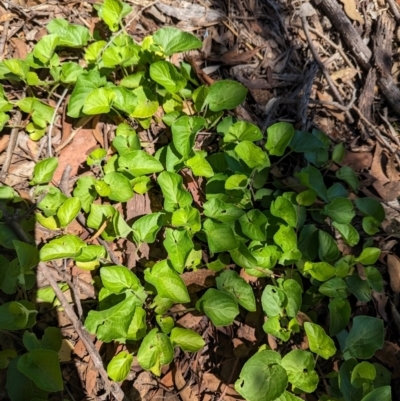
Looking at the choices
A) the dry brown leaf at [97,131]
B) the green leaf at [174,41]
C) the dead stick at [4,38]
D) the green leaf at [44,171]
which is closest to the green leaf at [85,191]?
the green leaf at [44,171]

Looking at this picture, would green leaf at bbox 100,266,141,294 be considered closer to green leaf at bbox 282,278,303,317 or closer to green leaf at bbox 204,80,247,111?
green leaf at bbox 282,278,303,317

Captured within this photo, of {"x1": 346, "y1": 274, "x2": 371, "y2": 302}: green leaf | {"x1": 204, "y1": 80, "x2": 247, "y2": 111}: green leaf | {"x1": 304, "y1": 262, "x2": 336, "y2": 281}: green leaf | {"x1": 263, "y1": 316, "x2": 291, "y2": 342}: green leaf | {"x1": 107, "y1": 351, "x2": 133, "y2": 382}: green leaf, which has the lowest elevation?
{"x1": 107, "y1": 351, "x2": 133, "y2": 382}: green leaf

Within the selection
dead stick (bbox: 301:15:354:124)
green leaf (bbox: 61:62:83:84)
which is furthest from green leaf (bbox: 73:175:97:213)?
dead stick (bbox: 301:15:354:124)

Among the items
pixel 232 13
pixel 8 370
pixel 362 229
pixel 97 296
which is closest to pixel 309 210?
pixel 362 229

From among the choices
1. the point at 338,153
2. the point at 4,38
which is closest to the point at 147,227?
the point at 338,153

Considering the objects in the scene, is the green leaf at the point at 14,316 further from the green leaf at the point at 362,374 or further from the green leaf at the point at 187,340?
the green leaf at the point at 362,374

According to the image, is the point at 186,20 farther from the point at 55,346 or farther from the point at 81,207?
the point at 55,346
